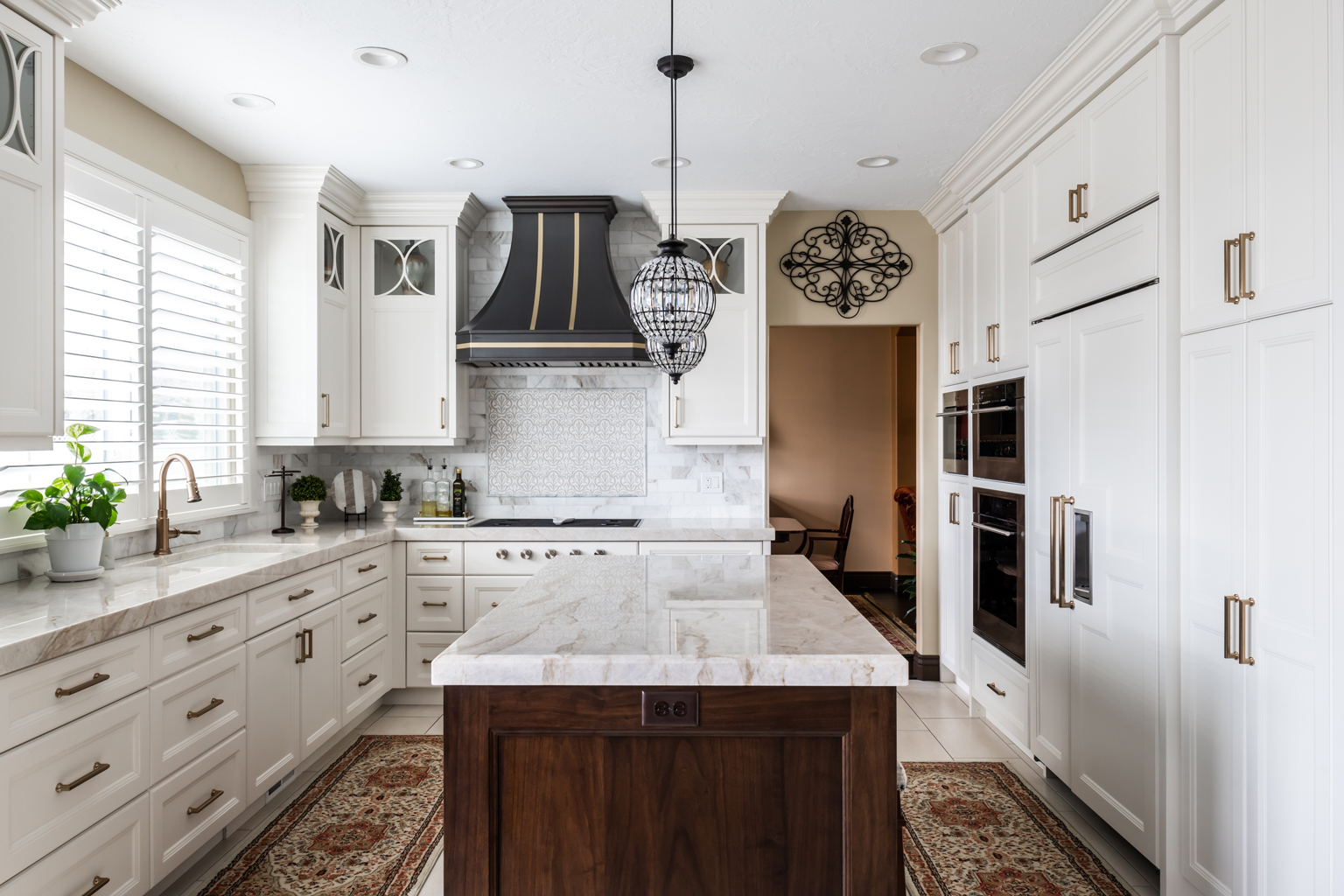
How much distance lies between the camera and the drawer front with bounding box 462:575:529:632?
3.83 meters

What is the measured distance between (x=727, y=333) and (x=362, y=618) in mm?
2258

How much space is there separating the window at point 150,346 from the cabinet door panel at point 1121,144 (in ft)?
10.9

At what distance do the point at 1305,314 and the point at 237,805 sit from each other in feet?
10.9

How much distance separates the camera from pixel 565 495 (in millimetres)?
4355

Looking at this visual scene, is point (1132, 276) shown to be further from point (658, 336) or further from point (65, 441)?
point (65, 441)

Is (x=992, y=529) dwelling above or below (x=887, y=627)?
above

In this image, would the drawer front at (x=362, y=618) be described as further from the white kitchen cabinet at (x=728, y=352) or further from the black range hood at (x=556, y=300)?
the white kitchen cabinet at (x=728, y=352)

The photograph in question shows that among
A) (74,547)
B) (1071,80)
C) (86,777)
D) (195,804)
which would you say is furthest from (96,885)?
(1071,80)

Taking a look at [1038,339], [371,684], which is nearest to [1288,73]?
[1038,339]

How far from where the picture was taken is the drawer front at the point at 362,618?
→ 3.36 m

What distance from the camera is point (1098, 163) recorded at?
251cm

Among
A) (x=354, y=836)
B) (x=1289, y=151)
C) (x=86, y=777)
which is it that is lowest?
(x=354, y=836)

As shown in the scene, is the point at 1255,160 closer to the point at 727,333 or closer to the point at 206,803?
the point at 727,333

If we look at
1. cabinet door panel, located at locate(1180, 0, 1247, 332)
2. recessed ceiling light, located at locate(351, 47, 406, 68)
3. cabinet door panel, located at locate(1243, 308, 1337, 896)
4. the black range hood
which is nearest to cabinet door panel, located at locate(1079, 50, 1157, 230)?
cabinet door panel, located at locate(1180, 0, 1247, 332)
